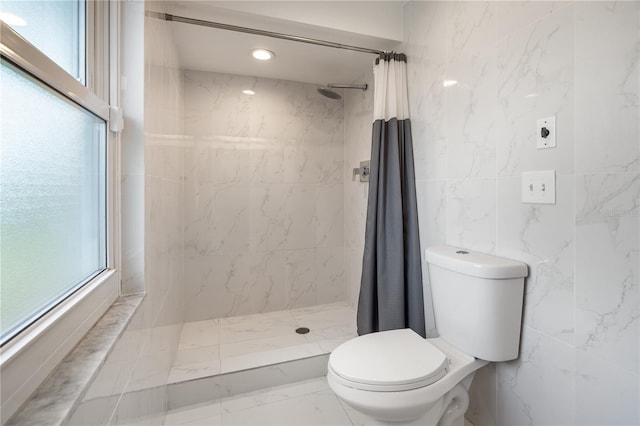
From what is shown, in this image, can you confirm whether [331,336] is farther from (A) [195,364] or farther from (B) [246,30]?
(B) [246,30]

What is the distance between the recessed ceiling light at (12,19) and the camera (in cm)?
57

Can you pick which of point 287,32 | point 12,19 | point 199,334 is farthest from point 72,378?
point 287,32

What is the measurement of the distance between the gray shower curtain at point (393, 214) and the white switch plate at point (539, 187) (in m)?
0.64

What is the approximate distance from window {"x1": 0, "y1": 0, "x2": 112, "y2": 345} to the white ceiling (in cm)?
87

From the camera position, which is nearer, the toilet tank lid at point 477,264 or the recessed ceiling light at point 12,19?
the recessed ceiling light at point 12,19

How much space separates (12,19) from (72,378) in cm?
72

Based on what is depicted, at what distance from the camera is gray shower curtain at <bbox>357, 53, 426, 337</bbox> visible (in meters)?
1.77

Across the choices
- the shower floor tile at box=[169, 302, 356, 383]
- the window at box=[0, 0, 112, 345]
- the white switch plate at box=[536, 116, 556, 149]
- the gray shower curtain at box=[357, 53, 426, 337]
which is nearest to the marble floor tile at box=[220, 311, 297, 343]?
the shower floor tile at box=[169, 302, 356, 383]

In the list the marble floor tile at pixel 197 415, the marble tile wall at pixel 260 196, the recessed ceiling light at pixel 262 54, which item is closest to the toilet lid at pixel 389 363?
the marble floor tile at pixel 197 415

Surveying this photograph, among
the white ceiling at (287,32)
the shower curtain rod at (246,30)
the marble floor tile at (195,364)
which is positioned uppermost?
the white ceiling at (287,32)

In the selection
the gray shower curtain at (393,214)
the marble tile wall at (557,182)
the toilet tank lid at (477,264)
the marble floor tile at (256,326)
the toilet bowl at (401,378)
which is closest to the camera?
the marble tile wall at (557,182)

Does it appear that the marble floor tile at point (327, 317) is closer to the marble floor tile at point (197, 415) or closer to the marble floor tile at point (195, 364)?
the marble floor tile at point (195, 364)

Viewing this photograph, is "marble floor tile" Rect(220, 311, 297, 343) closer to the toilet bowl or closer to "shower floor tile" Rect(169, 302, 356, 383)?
"shower floor tile" Rect(169, 302, 356, 383)

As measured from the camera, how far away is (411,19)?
71.6 inches
